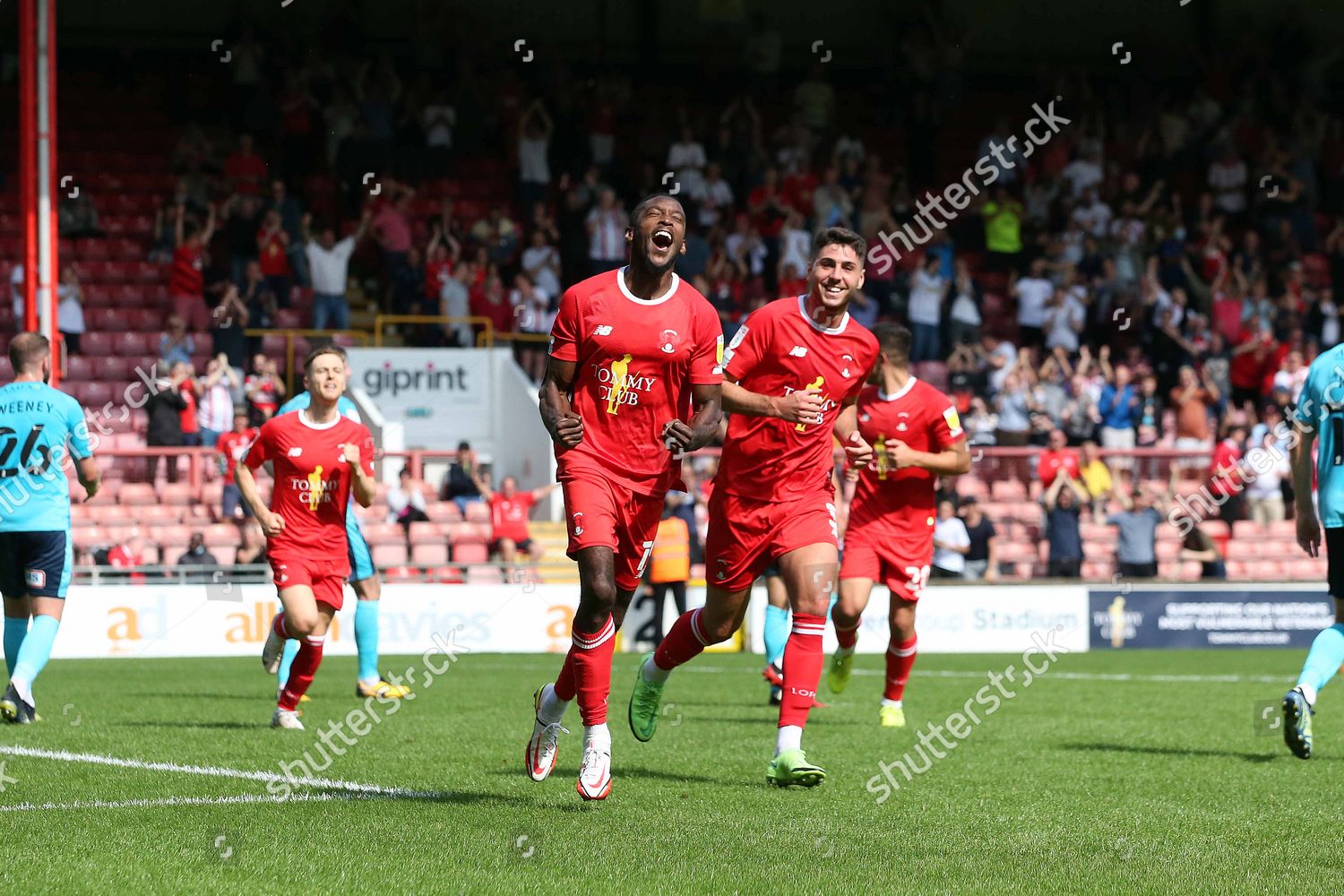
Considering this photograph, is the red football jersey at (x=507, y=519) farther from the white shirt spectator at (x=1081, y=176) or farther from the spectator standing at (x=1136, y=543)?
the white shirt spectator at (x=1081, y=176)

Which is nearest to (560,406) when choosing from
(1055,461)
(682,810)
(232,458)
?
(682,810)

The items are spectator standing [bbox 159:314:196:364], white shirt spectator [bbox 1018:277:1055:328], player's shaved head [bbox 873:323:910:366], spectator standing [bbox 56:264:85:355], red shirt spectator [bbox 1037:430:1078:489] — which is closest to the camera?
player's shaved head [bbox 873:323:910:366]

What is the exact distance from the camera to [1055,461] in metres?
22.5

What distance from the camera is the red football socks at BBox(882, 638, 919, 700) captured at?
11039 mm

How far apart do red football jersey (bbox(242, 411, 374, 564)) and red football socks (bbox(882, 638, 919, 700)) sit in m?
3.32

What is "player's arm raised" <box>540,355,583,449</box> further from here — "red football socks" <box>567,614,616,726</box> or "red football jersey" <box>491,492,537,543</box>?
"red football jersey" <box>491,492,537,543</box>

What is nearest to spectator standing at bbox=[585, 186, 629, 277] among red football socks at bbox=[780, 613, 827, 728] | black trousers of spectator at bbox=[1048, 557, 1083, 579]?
black trousers of spectator at bbox=[1048, 557, 1083, 579]

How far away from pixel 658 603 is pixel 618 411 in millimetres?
13197

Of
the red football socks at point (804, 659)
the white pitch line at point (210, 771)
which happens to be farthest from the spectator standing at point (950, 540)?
the white pitch line at point (210, 771)

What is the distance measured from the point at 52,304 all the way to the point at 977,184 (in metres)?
16.0

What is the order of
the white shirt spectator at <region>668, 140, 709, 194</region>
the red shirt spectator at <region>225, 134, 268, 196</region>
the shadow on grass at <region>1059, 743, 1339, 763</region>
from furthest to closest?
1. the white shirt spectator at <region>668, 140, 709, 194</region>
2. the red shirt spectator at <region>225, 134, 268, 196</region>
3. the shadow on grass at <region>1059, 743, 1339, 763</region>

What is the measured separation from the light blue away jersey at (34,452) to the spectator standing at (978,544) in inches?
511

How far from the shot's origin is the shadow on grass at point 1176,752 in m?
9.19

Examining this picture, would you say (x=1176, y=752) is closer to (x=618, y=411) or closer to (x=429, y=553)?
(x=618, y=411)
